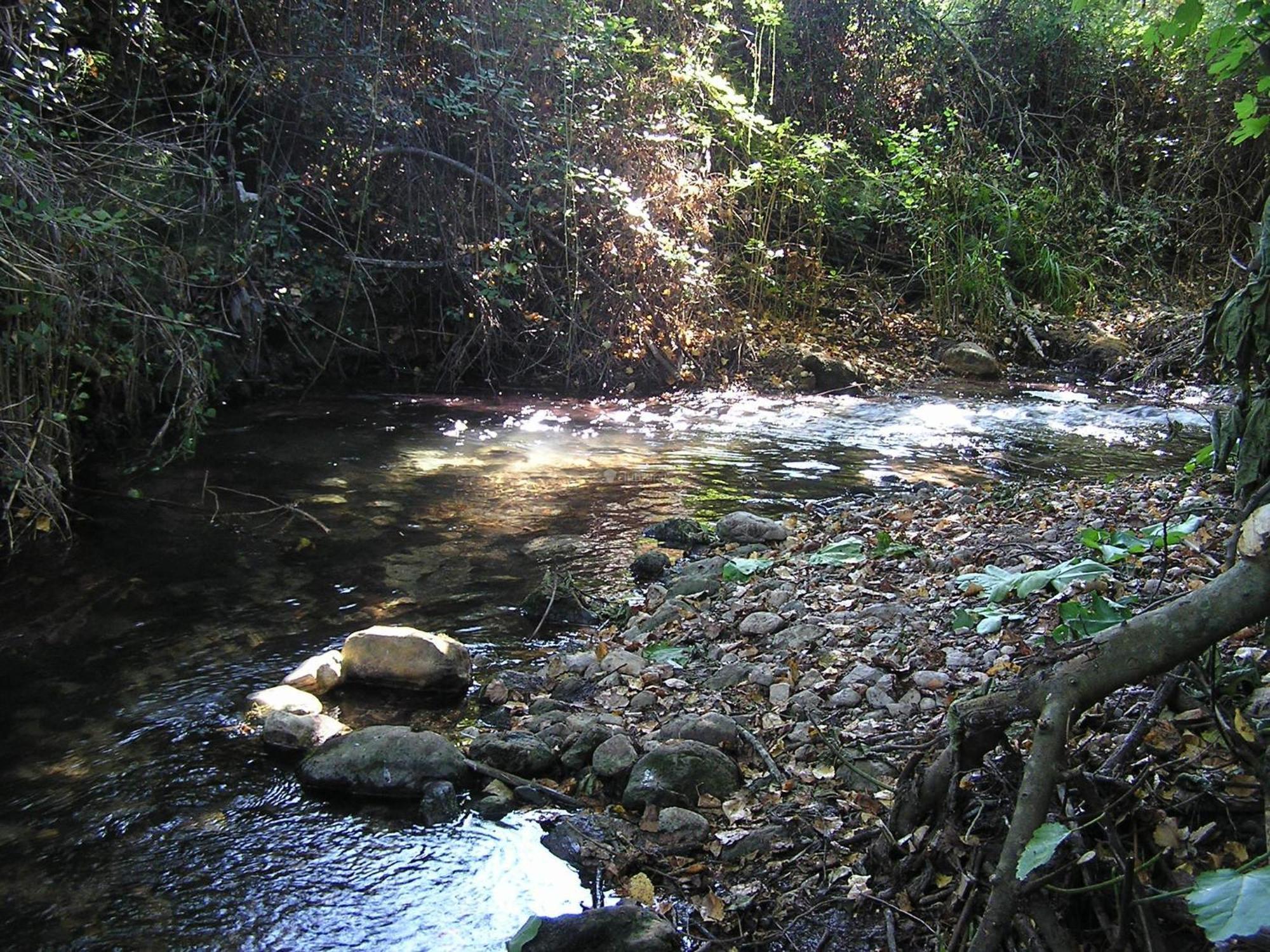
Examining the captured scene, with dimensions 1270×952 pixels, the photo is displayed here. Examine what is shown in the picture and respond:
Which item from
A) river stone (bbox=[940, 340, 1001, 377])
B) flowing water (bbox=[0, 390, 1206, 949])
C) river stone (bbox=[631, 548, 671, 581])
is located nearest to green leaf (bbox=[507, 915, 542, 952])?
flowing water (bbox=[0, 390, 1206, 949])

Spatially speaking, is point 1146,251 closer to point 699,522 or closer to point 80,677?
point 699,522

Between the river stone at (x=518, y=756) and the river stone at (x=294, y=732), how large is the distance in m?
0.59

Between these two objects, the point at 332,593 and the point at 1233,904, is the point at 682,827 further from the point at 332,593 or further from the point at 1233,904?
the point at 332,593

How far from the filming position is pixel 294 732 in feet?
12.8

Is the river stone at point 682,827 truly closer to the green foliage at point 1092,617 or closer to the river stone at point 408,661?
the green foliage at point 1092,617

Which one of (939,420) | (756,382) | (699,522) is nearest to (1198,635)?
(699,522)

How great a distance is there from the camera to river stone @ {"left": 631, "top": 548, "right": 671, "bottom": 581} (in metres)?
5.78

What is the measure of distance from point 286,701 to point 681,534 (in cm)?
280

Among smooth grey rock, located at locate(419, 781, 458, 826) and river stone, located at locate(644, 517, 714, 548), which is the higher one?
river stone, located at locate(644, 517, 714, 548)

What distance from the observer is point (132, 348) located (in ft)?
20.1

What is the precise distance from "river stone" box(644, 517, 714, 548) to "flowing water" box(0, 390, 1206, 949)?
0.63 ft

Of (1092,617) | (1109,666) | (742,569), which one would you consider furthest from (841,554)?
(1109,666)

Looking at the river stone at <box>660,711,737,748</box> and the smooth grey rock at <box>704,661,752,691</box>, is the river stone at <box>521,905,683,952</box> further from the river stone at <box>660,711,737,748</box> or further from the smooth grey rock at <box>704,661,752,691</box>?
the smooth grey rock at <box>704,661,752,691</box>

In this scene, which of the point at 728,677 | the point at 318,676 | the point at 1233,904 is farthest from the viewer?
the point at 318,676
